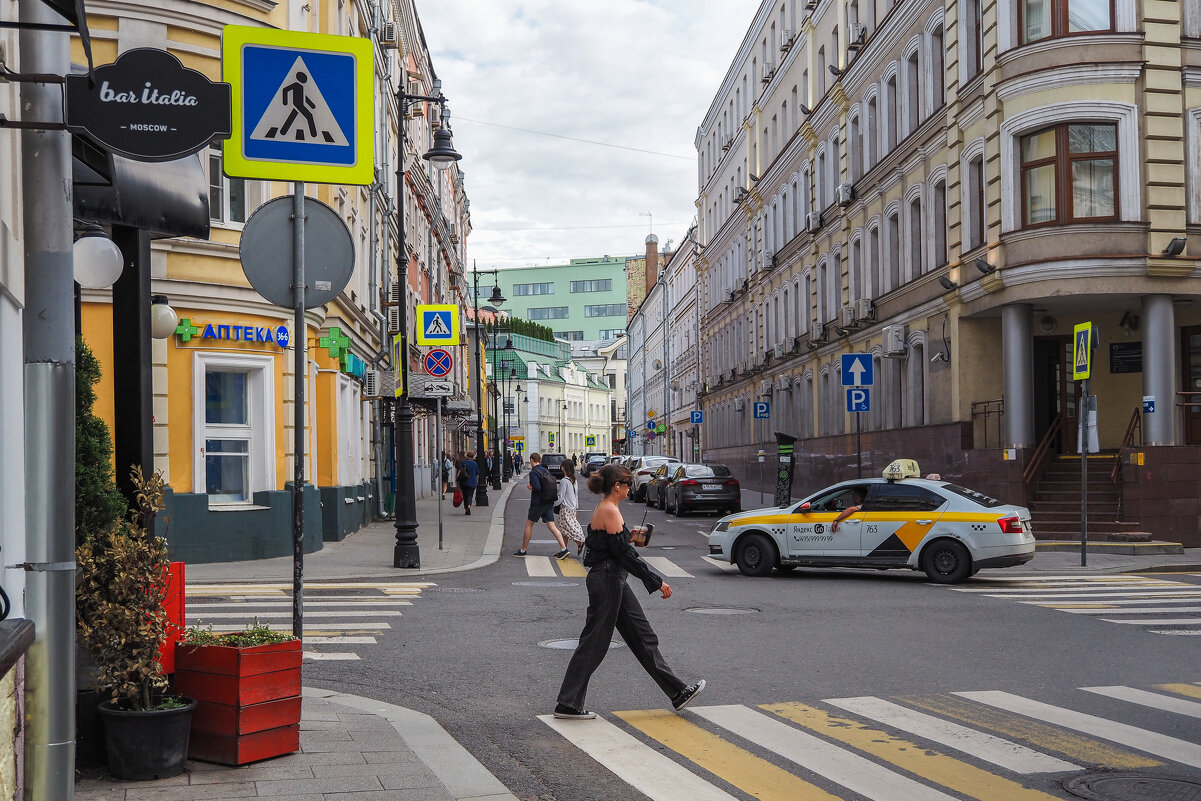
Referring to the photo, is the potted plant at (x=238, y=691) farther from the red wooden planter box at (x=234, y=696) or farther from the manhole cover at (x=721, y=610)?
the manhole cover at (x=721, y=610)

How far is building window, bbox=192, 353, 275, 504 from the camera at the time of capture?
19.9 m

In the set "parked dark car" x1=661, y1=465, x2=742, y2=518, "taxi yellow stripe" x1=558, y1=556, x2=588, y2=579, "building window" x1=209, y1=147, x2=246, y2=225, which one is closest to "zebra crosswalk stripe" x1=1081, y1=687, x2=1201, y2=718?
"taxi yellow stripe" x1=558, y1=556, x2=588, y2=579

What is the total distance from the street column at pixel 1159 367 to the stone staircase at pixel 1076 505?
1.20m

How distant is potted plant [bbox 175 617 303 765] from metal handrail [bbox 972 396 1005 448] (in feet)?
66.9

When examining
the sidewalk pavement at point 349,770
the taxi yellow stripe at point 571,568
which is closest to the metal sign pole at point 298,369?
the sidewalk pavement at point 349,770

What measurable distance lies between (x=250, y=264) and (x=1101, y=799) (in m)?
5.20

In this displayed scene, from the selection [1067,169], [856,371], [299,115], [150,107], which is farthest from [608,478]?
[856,371]

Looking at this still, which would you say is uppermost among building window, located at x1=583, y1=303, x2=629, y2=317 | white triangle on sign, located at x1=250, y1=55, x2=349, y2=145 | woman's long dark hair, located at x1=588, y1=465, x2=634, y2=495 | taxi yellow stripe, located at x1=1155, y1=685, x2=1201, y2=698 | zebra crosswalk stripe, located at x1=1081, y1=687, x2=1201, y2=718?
building window, located at x1=583, y1=303, x2=629, y2=317

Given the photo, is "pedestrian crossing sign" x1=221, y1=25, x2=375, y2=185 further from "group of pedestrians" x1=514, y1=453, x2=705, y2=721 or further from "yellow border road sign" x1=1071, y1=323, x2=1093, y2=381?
"yellow border road sign" x1=1071, y1=323, x2=1093, y2=381

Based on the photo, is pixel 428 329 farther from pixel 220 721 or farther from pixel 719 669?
pixel 220 721

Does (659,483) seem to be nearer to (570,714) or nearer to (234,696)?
(570,714)

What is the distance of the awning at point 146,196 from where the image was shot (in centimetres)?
709

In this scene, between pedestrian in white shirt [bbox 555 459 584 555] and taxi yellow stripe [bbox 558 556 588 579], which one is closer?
taxi yellow stripe [bbox 558 556 588 579]

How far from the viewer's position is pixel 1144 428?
22.8m
